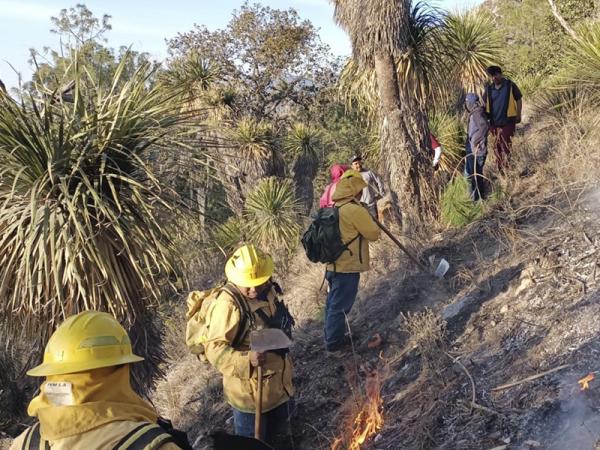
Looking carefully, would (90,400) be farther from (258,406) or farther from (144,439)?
(258,406)

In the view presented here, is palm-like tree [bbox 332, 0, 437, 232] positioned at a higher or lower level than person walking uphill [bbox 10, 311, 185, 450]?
higher

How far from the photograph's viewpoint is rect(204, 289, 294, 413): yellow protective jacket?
12.8 ft

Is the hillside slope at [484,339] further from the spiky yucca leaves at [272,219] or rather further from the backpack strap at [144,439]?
the spiky yucca leaves at [272,219]

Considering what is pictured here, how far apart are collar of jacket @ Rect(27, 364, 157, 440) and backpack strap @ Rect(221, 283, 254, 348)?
177cm

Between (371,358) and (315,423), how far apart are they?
963 mm

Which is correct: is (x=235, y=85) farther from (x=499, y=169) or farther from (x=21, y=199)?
(x=21, y=199)

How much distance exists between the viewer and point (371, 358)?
6.24 m

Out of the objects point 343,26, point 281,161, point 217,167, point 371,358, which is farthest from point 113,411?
point 281,161

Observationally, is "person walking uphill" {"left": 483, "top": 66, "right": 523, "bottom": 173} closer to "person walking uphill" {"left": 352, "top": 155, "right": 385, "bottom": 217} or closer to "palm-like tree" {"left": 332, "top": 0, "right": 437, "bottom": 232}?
"palm-like tree" {"left": 332, "top": 0, "right": 437, "bottom": 232}

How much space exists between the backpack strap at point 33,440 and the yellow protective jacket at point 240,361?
1806 millimetres

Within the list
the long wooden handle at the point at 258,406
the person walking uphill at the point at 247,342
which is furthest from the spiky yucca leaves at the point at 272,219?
the long wooden handle at the point at 258,406

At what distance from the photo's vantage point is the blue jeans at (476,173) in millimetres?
7984

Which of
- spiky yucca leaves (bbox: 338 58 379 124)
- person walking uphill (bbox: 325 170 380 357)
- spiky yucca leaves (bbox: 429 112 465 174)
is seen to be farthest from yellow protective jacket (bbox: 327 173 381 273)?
spiky yucca leaves (bbox: 429 112 465 174)

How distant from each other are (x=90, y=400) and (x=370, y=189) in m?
7.38
